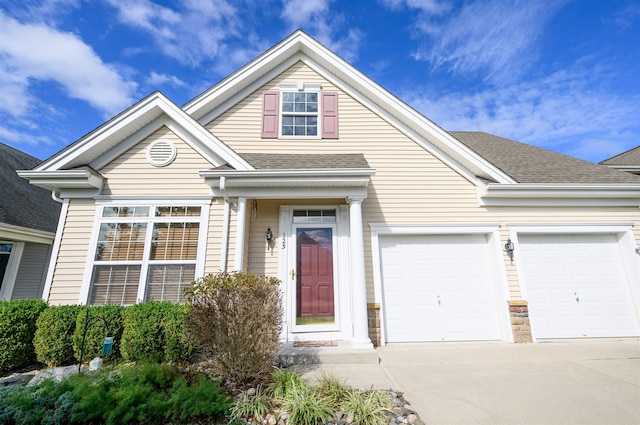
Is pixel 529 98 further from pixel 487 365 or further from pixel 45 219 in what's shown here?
pixel 45 219

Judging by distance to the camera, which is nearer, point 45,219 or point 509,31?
point 509,31

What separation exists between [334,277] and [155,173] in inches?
172

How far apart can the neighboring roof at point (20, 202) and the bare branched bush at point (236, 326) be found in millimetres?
8644

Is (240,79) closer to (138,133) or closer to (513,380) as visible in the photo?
(138,133)

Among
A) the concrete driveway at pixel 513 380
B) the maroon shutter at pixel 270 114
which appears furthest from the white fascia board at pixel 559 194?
the maroon shutter at pixel 270 114

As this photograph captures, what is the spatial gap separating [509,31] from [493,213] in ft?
18.9

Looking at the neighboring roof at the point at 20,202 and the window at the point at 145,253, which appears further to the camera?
the neighboring roof at the point at 20,202

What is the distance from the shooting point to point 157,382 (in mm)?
3066

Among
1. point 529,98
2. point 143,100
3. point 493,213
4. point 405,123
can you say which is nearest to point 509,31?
point 529,98

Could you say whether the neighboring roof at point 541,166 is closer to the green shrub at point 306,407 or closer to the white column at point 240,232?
the white column at point 240,232

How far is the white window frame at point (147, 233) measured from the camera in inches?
194

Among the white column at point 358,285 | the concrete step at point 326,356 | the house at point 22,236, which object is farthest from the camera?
the house at point 22,236

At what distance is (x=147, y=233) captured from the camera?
204 inches

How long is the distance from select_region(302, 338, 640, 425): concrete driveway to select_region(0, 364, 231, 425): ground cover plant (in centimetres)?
168
